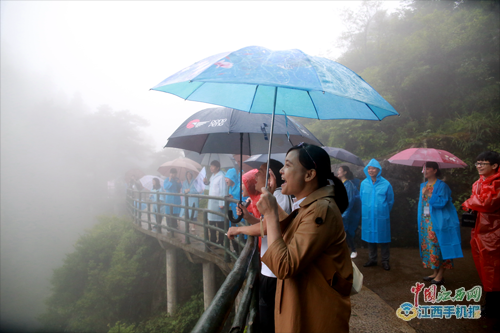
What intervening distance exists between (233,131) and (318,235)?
1728 millimetres

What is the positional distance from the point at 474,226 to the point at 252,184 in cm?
278

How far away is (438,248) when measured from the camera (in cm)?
387

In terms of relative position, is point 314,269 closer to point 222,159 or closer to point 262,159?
point 262,159

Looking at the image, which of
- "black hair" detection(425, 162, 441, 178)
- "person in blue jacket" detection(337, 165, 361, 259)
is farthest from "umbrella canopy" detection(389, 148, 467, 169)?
"person in blue jacket" detection(337, 165, 361, 259)

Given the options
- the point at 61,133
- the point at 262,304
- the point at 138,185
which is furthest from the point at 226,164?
the point at 61,133

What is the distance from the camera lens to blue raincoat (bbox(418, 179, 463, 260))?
3.73 meters

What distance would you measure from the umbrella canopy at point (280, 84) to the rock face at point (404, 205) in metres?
5.41

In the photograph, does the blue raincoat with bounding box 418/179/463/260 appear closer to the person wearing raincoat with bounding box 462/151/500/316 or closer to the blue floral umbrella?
the person wearing raincoat with bounding box 462/151/500/316

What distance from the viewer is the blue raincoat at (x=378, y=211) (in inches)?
181

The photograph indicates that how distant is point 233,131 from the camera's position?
8.36 feet

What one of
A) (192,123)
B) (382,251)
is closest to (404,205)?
(382,251)

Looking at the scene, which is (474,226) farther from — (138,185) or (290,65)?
(138,185)
